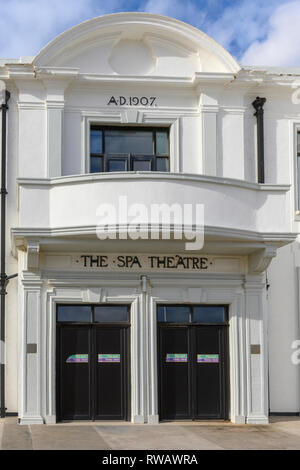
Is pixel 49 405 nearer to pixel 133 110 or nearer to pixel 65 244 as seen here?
pixel 65 244

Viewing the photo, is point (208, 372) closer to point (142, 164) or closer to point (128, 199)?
point (128, 199)

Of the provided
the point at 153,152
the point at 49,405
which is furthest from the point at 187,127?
the point at 49,405

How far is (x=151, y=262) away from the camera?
19250mm

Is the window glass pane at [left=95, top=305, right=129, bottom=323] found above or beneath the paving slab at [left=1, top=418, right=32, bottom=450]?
above

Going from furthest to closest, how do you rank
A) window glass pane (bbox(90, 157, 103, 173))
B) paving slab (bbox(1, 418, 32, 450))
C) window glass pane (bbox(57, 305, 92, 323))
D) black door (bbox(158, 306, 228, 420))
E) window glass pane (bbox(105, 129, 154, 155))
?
1. window glass pane (bbox(105, 129, 154, 155))
2. window glass pane (bbox(90, 157, 103, 173))
3. black door (bbox(158, 306, 228, 420))
4. window glass pane (bbox(57, 305, 92, 323))
5. paving slab (bbox(1, 418, 32, 450))

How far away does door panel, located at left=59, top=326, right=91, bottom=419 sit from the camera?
18781 mm

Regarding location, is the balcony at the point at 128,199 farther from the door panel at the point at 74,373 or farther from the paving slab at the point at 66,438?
the paving slab at the point at 66,438

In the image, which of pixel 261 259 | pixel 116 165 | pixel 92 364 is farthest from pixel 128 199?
pixel 92 364

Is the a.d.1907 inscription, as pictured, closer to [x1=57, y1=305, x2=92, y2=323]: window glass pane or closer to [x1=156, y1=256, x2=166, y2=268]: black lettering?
[x1=156, y1=256, x2=166, y2=268]: black lettering

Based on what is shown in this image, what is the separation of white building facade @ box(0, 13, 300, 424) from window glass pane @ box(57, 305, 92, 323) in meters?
0.03

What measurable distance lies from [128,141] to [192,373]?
5.79 meters

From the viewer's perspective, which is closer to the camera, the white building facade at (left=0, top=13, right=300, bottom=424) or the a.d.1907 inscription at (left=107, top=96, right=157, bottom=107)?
the white building facade at (left=0, top=13, right=300, bottom=424)

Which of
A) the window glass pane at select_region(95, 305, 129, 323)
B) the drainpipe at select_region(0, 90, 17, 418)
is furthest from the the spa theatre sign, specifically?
the drainpipe at select_region(0, 90, 17, 418)

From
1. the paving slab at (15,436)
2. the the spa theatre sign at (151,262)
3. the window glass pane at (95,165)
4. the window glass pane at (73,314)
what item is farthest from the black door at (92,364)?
the window glass pane at (95,165)
